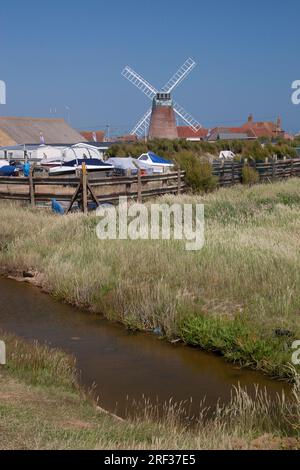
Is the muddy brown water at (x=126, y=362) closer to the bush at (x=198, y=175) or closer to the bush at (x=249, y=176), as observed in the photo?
the bush at (x=198, y=175)

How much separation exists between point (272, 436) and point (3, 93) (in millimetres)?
13666

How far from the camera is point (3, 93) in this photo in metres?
16.9

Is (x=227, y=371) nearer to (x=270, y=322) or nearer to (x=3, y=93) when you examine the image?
(x=270, y=322)

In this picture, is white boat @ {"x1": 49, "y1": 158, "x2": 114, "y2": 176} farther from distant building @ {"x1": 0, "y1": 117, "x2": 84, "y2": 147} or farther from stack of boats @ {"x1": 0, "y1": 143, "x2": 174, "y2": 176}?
distant building @ {"x1": 0, "y1": 117, "x2": 84, "y2": 147}

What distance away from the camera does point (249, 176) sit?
29203mm

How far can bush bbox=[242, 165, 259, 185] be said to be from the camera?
29119 millimetres

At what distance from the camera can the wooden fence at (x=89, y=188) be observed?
18297mm

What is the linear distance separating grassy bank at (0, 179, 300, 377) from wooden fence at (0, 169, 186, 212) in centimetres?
226

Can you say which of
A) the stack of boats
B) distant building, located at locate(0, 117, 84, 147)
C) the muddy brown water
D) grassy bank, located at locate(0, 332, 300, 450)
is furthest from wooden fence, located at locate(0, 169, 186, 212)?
distant building, located at locate(0, 117, 84, 147)

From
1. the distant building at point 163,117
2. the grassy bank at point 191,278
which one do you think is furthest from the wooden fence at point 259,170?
the distant building at point 163,117

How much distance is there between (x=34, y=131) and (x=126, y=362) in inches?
2879

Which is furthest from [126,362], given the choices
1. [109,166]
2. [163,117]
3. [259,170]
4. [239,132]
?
[239,132]

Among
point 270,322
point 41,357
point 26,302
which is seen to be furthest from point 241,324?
point 26,302

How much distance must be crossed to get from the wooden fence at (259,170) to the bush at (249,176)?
287 millimetres
